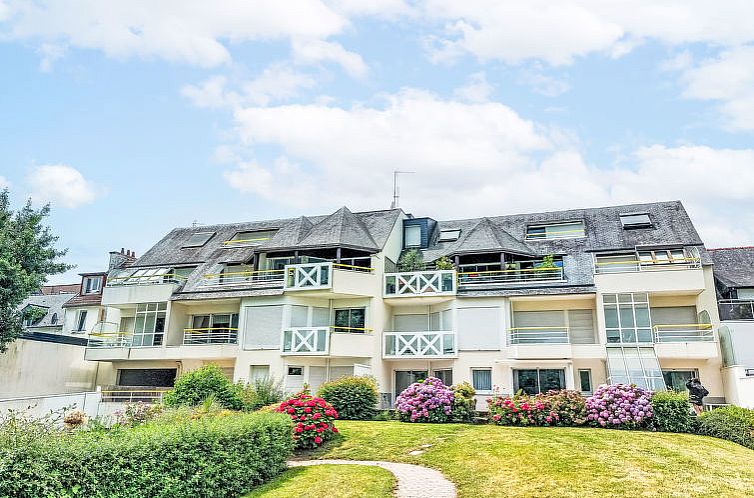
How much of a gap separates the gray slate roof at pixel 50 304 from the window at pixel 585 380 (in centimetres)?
3430

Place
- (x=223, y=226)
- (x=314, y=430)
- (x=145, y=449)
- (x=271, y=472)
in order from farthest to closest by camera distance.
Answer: (x=223, y=226) < (x=314, y=430) < (x=271, y=472) < (x=145, y=449)

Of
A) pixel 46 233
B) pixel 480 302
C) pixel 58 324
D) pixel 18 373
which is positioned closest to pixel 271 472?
pixel 480 302

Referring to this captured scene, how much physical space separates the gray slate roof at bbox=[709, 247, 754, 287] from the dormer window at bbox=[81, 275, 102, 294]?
122 feet

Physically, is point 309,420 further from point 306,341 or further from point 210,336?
point 210,336

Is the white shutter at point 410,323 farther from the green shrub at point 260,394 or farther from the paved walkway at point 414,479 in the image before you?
the paved walkway at point 414,479

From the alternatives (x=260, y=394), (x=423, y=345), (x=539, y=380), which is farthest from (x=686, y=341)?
(x=260, y=394)

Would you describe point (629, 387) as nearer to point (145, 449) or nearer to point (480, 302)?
point (480, 302)

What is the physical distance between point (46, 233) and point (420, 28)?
1919cm

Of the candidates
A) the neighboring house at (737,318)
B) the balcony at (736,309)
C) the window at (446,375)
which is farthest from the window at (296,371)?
the balcony at (736,309)

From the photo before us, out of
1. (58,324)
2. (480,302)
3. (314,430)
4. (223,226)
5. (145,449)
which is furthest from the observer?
(58,324)

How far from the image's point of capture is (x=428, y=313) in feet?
92.5

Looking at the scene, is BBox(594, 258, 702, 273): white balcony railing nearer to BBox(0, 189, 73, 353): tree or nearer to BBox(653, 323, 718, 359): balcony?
BBox(653, 323, 718, 359): balcony

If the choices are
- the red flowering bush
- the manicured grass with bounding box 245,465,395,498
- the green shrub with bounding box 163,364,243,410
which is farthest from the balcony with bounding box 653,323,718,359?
the green shrub with bounding box 163,364,243,410

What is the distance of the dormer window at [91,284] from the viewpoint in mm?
39812
